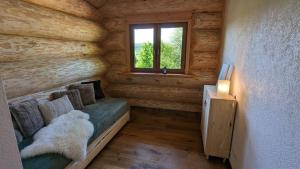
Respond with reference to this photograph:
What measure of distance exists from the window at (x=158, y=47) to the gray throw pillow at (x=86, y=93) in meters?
1.11

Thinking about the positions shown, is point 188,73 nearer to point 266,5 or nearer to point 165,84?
point 165,84

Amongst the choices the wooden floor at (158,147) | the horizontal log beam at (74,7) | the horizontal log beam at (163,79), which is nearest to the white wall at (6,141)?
the wooden floor at (158,147)

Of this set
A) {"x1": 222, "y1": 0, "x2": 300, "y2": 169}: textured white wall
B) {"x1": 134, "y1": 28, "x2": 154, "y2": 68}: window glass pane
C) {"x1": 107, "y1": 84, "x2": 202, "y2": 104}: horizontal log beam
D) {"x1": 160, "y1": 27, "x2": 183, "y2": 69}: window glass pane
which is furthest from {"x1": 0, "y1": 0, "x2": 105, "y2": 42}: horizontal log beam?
{"x1": 222, "y1": 0, "x2": 300, "y2": 169}: textured white wall

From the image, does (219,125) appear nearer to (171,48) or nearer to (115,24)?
(171,48)

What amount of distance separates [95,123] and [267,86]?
2040 mm

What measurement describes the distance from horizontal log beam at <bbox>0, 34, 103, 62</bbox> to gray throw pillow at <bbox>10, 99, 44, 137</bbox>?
56cm

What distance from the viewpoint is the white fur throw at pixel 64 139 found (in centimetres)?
154

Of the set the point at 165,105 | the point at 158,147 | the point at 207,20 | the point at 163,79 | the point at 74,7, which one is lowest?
the point at 158,147

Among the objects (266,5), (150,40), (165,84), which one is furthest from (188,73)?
(266,5)

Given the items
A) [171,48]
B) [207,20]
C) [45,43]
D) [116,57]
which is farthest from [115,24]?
[207,20]

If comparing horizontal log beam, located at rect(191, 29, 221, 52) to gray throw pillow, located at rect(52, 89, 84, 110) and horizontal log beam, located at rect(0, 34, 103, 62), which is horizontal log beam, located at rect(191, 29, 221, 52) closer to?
horizontal log beam, located at rect(0, 34, 103, 62)

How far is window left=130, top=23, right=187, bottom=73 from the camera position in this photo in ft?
10.8

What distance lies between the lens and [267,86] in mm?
1266

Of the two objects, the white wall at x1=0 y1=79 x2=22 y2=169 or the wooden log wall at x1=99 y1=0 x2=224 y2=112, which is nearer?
the white wall at x1=0 y1=79 x2=22 y2=169
